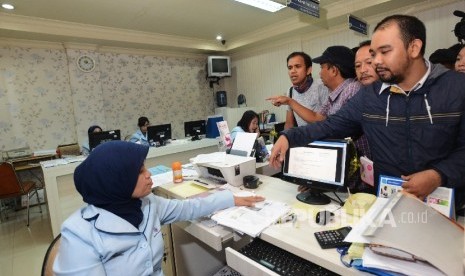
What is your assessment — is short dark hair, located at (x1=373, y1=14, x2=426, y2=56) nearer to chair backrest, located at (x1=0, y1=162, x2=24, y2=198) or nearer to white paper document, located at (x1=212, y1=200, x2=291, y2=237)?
white paper document, located at (x1=212, y1=200, x2=291, y2=237)

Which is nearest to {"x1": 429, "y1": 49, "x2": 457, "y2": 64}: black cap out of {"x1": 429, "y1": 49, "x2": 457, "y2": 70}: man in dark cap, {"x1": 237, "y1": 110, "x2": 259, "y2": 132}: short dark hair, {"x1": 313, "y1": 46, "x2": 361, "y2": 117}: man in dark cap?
{"x1": 429, "y1": 49, "x2": 457, "y2": 70}: man in dark cap

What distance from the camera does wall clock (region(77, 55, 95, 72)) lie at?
4.89 m

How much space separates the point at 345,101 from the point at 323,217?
894 mm

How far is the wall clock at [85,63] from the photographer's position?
4895 mm

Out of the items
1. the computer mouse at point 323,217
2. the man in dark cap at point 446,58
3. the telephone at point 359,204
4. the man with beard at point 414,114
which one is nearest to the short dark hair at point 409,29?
the man with beard at point 414,114

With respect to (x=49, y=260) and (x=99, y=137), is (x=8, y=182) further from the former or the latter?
(x=49, y=260)

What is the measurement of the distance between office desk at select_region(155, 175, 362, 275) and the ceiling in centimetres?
313

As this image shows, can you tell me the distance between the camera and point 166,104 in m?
6.08

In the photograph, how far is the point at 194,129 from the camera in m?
4.71

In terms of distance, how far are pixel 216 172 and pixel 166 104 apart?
4.61m

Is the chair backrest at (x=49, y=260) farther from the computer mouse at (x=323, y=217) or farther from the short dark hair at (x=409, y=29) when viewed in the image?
the short dark hair at (x=409, y=29)

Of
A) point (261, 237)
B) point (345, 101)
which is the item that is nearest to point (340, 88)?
point (345, 101)

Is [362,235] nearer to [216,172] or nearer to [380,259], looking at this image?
[380,259]

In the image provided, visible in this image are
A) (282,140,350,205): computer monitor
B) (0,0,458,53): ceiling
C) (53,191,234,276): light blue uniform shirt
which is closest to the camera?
(53,191,234,276): light blue uniform shirt
